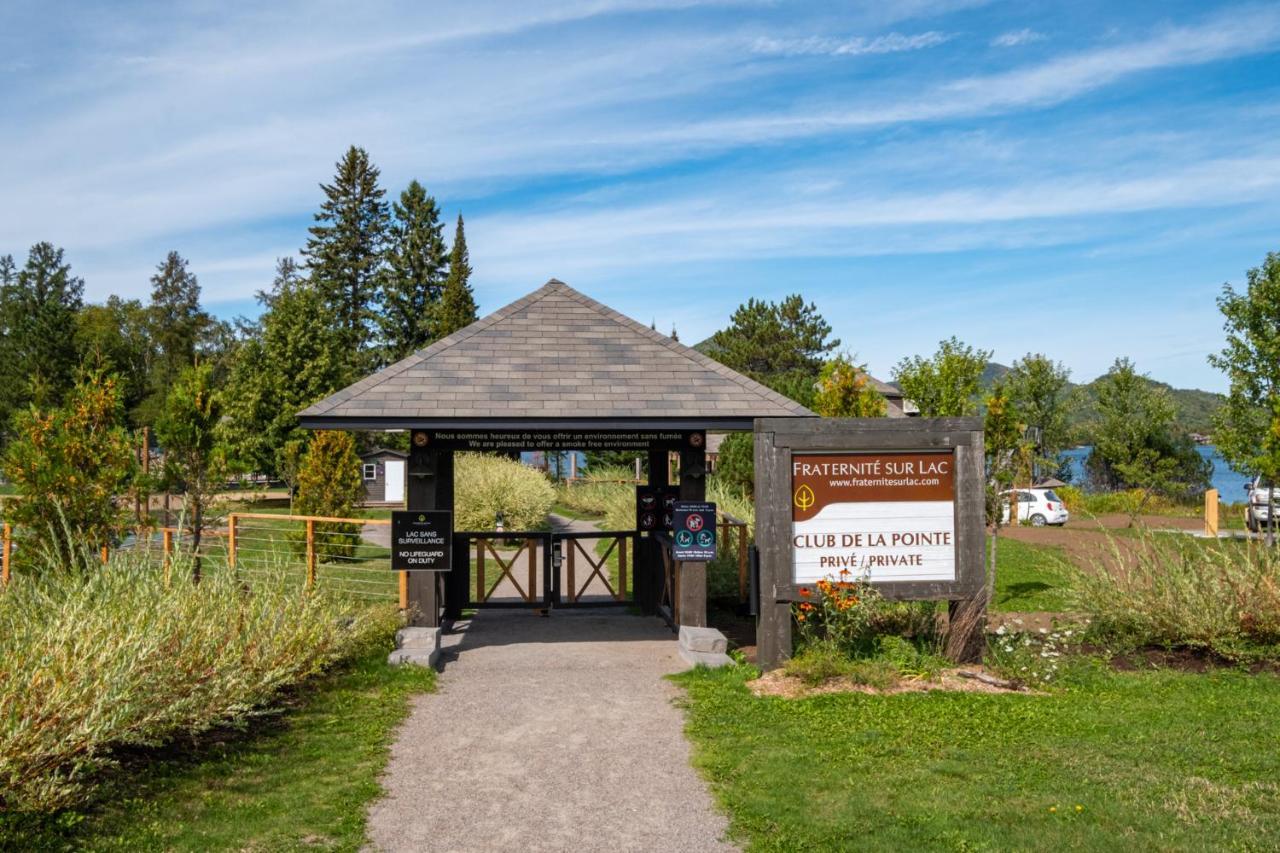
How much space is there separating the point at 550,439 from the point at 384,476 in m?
32.6

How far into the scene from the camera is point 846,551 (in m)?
10.4

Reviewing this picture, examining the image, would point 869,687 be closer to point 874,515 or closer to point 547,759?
point 874,515

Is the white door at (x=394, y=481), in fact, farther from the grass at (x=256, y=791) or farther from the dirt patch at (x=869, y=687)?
the dirt patch at (x=869, y=687)

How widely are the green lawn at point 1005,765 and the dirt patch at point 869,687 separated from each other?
0.22 m

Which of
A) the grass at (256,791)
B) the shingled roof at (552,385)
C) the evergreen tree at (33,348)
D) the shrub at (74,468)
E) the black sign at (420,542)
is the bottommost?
the grass at (256,791)

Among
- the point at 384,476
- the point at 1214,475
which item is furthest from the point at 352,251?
the point at 1214,475

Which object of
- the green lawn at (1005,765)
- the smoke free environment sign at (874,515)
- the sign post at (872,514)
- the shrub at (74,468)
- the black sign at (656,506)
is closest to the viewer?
the green lawn at (1005,765)

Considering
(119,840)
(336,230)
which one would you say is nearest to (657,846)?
(119,840)

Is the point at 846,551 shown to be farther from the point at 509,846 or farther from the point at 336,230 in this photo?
the point at 336,230

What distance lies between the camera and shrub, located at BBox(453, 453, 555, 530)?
25125 mm

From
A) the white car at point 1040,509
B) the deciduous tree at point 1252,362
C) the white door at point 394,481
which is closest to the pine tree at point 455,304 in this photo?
the white door at point 394,481

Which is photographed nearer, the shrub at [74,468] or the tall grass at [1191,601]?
the tall grass at [1191,601]

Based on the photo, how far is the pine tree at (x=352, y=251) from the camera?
201ft

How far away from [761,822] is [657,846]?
710 mm
